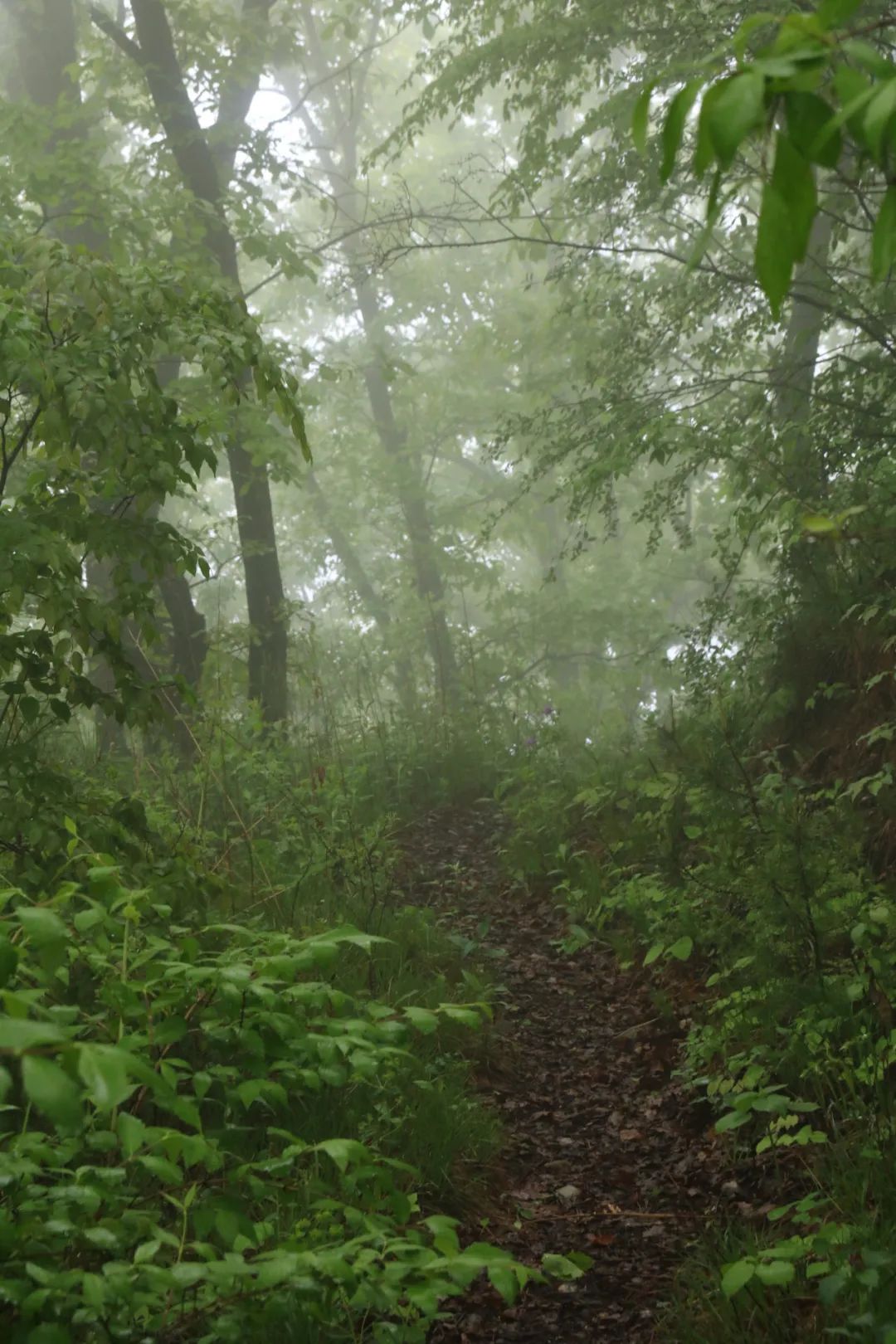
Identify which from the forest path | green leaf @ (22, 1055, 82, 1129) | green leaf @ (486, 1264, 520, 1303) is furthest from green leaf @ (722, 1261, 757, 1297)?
green leaf @ (22, 1055, 82, 1129)

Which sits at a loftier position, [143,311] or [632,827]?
[143,311]

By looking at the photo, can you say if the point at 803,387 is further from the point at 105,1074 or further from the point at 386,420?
the point at 386,420

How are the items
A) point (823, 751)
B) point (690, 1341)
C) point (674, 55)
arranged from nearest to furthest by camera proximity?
point (690, 1341) < point (823, 751) < point (674, 55)

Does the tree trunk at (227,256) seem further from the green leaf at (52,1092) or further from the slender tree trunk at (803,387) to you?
the green leaf at (52,1092)

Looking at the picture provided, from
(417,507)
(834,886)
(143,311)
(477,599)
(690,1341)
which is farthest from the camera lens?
(477,599)

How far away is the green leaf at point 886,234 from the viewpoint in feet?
4.00

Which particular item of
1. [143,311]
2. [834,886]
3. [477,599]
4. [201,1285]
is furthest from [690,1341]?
[477,599]

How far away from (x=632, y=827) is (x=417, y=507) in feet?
37.7

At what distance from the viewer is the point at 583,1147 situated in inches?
163

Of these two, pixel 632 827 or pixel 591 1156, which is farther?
pixel 632 827

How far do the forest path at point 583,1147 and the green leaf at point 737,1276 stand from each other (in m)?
0.53

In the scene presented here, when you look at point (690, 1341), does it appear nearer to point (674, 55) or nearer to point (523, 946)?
point (523, 946)

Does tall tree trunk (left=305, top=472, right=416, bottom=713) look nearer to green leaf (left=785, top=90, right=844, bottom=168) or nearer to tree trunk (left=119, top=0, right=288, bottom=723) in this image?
tree trunk (left=119, top=0, right=288, bottom=723)

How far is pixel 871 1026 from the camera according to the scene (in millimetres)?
3713
